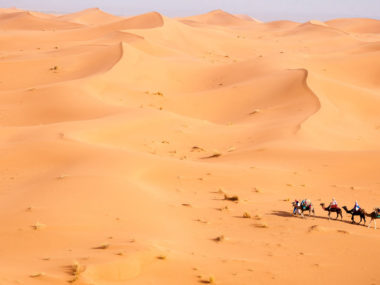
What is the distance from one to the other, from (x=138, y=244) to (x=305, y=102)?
1432 cm

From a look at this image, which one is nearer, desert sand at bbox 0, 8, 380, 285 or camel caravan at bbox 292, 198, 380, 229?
desert sand at bbox 0, 8, 380, 285

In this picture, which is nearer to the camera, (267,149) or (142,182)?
(142,182)

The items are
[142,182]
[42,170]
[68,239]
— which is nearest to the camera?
[68,239]

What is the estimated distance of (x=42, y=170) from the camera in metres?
10.8

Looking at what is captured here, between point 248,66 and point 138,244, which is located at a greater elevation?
point 248,66

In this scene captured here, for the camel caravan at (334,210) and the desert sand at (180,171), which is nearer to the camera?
the desert sand at (180,171)

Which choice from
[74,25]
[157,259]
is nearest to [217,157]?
[157,259]

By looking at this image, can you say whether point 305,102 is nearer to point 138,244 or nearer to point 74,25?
point 138,244

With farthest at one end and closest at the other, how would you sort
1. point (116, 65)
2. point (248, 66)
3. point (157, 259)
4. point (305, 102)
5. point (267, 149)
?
point (248, 66) → point (116, 65) → point (305, 102) → point (267, 149) → point (157, 259)

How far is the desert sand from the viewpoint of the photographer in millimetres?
6531

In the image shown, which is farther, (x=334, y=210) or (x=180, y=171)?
(x=180, y=171)

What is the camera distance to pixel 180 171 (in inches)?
432

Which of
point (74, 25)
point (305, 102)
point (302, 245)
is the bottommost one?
point (302, 245)

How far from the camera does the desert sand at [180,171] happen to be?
653 centimetres
